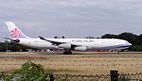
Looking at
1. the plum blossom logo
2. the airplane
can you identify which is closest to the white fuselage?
the airplane

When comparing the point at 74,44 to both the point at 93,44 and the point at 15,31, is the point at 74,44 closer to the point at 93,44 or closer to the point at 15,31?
the point at 93,44

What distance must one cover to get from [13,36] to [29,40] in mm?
4526

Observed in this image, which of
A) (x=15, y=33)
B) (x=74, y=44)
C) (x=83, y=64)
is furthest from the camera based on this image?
(x=15, y=33)

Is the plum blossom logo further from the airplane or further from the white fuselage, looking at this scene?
the white fuselage

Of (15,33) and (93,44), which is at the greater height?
(15,33)

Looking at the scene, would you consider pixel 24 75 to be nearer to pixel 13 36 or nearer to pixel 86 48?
pixel 86 48

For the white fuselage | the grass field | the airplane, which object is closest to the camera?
the grass field

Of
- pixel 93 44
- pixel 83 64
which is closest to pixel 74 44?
pixel 93 44

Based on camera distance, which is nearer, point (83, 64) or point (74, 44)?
point (83, 64)

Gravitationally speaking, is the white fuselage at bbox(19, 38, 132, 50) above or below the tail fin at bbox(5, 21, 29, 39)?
below

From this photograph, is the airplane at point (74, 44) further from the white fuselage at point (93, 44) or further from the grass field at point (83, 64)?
the grass field at point (83, 64)

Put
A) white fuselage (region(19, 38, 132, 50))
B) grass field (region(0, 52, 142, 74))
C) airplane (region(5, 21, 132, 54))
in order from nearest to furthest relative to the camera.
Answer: grass field (region(0, 52, 142, 74)) → airplane (region(5, 21, 132, 54)) → white fuselage (region(19, 38, 132, 50))

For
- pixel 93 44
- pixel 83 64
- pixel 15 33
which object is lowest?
pixel 83 64

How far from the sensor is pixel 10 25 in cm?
9338
